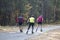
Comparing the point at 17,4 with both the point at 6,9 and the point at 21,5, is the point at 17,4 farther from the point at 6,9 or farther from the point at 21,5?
the point at 6,9

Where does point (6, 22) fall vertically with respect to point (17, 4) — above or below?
below

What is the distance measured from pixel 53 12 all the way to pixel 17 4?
90.4 feet

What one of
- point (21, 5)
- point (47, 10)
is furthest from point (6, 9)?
point (47, 10)

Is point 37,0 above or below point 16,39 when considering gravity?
above

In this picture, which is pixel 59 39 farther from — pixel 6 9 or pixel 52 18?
pixel 52 18

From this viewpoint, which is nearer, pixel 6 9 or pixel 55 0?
pixel 6 9

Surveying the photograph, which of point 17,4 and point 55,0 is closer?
point 17,4

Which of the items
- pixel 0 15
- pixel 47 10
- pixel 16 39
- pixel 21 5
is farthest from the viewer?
pixel 47 10

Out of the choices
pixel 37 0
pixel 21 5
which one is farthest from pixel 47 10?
pixel 21 5

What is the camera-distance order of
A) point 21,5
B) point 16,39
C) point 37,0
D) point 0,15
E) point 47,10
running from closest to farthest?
point 16,39, point 0,15, point 21,5, point 37,0, point 47,10

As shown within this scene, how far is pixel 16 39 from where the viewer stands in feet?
55.7

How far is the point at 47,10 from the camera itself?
71562mm

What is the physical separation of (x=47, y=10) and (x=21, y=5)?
25.0 meters

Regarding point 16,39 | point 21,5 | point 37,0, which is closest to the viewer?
point 16,39
